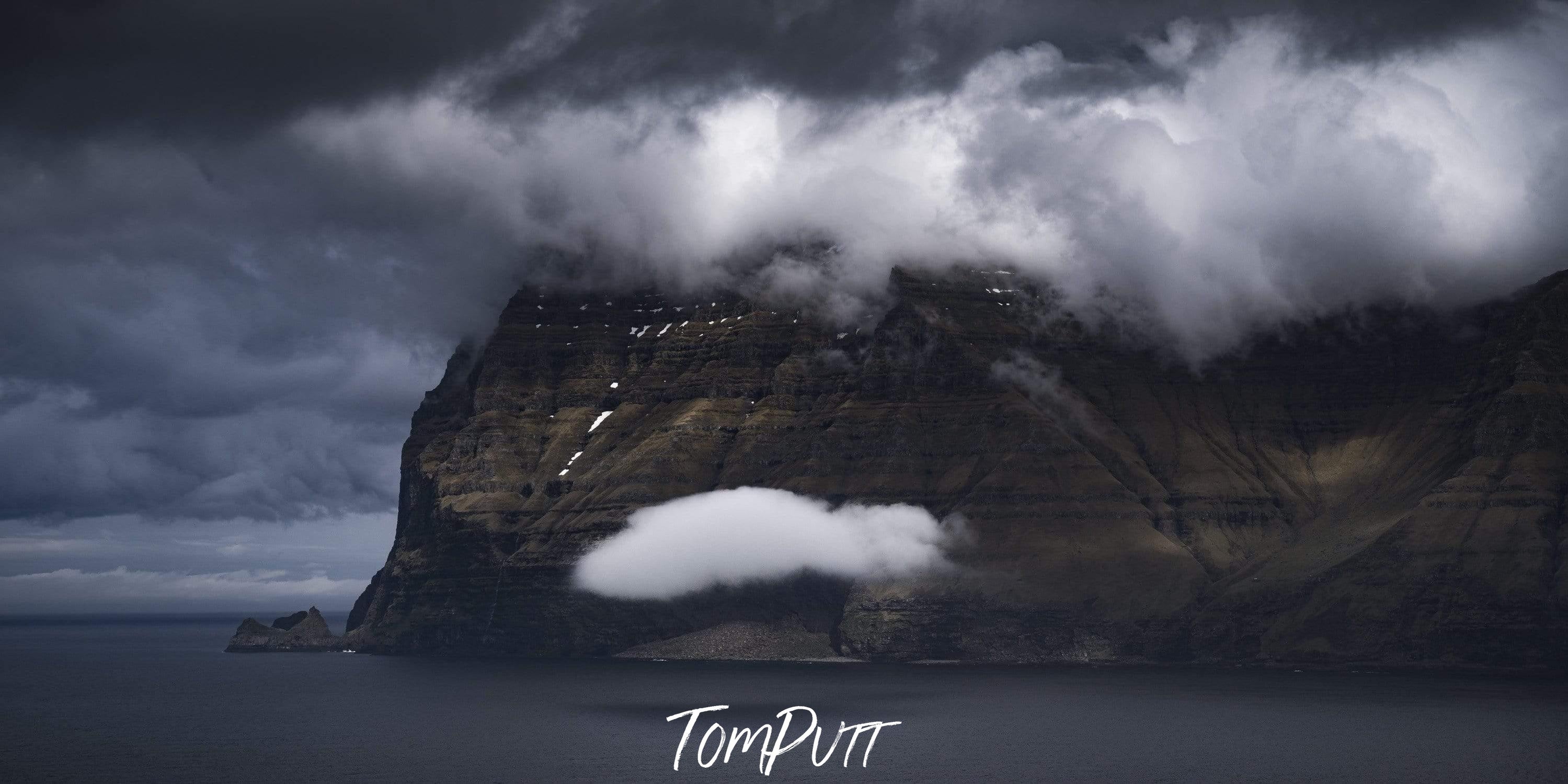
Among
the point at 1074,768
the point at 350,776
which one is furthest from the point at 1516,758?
the point at 350,776

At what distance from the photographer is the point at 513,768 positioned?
19850 centimetres

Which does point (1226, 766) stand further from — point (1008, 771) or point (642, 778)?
point (642, 778)

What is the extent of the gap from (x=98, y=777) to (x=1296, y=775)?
380 feet

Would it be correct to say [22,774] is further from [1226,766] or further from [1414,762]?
[1414,762]

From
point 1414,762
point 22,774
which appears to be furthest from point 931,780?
point 22,774

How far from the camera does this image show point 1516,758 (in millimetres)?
199875

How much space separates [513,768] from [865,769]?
35.2 metres

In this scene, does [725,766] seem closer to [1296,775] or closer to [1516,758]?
[1296,775]

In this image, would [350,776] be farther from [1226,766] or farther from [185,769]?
[1226,766]

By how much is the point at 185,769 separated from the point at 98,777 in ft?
30.6

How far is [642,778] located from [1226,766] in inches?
2287

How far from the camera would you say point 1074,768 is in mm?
196750

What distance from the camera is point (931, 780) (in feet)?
618

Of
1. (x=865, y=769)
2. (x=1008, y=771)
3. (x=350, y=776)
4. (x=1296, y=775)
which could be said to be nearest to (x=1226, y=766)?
(x=1296, y=775)
